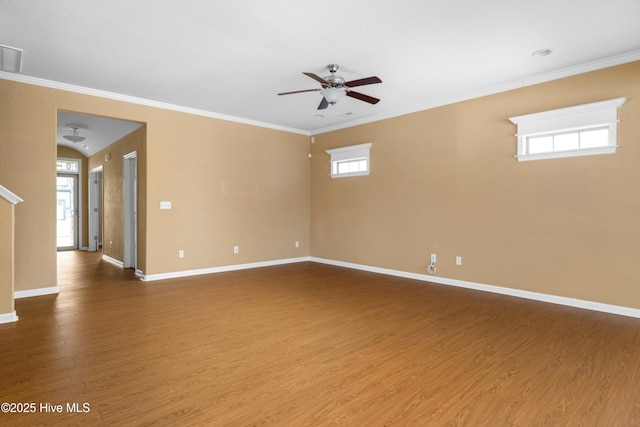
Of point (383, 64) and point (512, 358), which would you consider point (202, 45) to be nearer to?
point (383, 64)

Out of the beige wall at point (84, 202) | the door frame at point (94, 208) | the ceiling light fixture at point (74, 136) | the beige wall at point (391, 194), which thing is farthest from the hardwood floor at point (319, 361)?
the beige wall at point (84, 202)

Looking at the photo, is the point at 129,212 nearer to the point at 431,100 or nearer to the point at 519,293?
the point at 431,100

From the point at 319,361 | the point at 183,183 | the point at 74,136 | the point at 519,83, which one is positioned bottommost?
the point at 319,361

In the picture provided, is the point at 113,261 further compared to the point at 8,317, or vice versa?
the point at 113,261

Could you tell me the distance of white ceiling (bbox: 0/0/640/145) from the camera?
289 cm

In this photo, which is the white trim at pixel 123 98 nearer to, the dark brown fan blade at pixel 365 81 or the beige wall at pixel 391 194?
the beige wall at pixel 391 194

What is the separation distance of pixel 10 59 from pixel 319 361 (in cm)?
467

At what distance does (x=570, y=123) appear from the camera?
406 cm

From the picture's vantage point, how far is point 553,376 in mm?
2412

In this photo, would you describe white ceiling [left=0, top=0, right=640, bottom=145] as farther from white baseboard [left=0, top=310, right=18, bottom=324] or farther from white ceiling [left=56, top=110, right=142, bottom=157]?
white baseboard [left=0, top=310, right=18, bottom=324]

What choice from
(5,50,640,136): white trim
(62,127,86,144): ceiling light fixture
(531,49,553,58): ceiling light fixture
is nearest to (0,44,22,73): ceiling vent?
(5,50,640,136): white trim

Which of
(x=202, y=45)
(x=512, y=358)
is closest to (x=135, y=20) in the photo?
(x=202, y=45)

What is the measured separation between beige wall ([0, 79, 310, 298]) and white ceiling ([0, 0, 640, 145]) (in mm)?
475

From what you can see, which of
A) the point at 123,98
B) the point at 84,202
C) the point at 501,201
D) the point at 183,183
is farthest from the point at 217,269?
the point at 84,202
